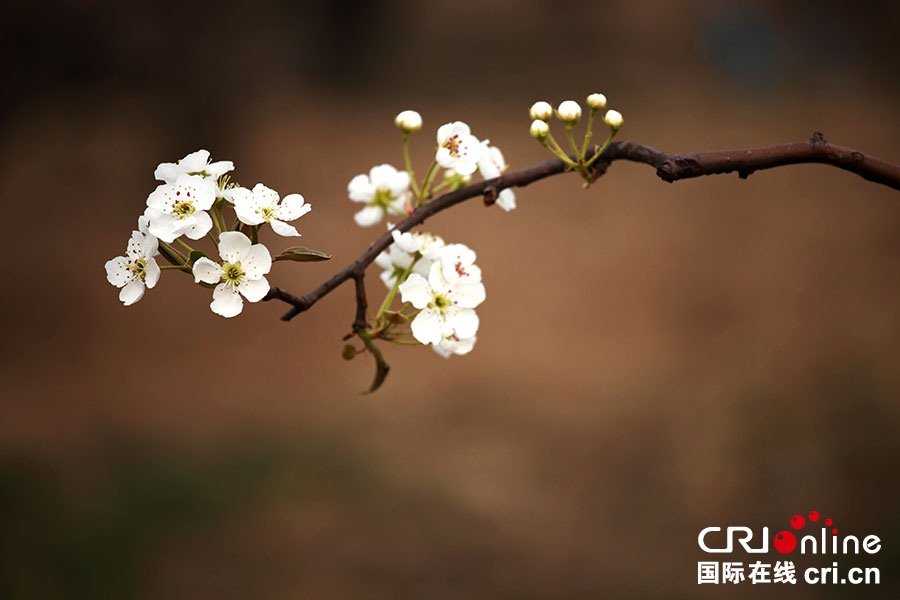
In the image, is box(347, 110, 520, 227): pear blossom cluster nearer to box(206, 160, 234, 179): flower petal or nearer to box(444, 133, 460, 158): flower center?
box(444, 133, 460, 158): flower center

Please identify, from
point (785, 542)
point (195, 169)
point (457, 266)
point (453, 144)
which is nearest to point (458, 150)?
point (453, 144)

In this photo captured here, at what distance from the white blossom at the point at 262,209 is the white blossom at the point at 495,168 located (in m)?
0.19

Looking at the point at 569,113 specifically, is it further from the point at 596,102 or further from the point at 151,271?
the point at 151,271

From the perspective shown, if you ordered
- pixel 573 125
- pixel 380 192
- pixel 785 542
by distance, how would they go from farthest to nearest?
pixel 785 542
pixel 380 192
pixel 573 125

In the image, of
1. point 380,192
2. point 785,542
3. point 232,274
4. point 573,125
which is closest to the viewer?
point 232,274

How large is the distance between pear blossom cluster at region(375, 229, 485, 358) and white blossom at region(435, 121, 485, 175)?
7 cm

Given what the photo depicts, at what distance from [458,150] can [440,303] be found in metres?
0.14

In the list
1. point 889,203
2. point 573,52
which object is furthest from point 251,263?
point 889,203

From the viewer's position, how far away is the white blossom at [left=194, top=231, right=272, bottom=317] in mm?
520

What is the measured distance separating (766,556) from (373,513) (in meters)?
1.09

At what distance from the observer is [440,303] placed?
63cm

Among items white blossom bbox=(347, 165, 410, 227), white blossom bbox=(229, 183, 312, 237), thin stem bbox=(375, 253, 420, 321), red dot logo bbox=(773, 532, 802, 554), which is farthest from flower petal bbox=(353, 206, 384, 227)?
red dot logo bbox=(773, 532, 802, 554)

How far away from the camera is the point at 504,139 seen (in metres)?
3.16

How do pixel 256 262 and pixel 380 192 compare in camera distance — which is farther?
Answer: pixel 380 192
